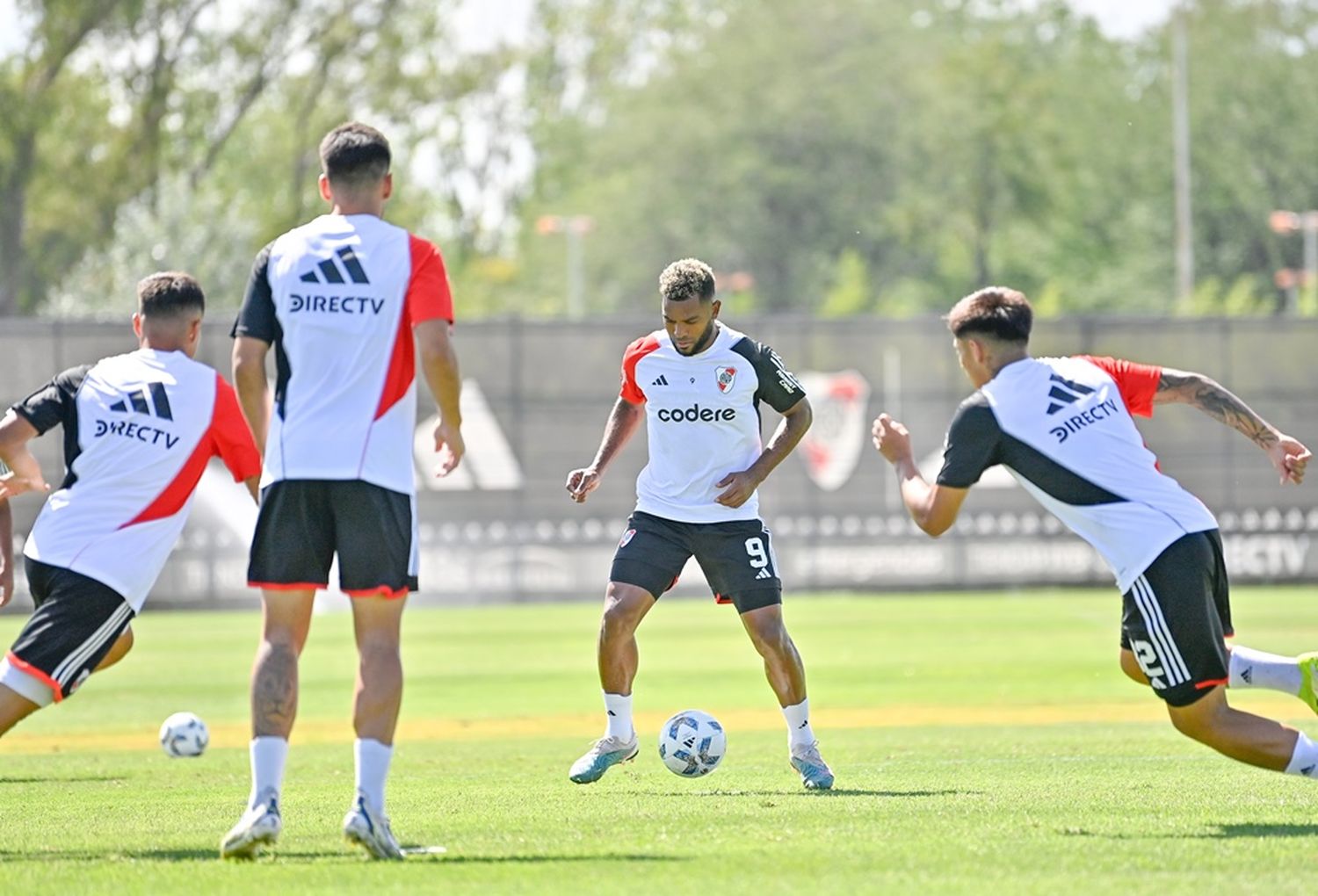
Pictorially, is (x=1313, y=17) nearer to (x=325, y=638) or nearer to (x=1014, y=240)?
(x=1014, y=240)


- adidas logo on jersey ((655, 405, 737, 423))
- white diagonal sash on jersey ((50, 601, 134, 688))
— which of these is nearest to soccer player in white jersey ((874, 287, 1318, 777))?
adidas logo on jersey ((655, 405, 737, 423))

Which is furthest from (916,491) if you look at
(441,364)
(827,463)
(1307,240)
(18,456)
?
(1307,240)

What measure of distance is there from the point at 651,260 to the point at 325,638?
157 feet

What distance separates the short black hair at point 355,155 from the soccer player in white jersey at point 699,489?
2.45 metres

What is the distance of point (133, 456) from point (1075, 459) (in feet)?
11.3

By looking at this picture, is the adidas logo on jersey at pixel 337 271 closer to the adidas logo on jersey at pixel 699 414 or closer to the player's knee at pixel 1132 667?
the adidas logo on jersey at pixel 699 414

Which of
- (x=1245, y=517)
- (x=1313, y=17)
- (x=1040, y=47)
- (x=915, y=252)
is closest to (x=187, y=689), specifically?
(x=1245, y=517)

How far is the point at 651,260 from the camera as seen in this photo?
69.6 meters

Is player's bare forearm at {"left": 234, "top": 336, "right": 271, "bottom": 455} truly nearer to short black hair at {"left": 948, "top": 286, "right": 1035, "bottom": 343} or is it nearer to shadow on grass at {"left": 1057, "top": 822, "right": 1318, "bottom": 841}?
short black hair at {"left": 948, "top": 286, "right": 1035, "bottom": 343}

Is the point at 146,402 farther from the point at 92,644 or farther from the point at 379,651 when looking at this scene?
the point at 379,651

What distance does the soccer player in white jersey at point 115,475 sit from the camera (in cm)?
762

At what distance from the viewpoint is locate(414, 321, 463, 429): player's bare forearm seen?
689 cm

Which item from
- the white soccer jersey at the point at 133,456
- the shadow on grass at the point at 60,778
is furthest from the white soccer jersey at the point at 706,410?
the shadow on grass at the point at 60,778

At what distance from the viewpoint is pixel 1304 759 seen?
7.43 m
